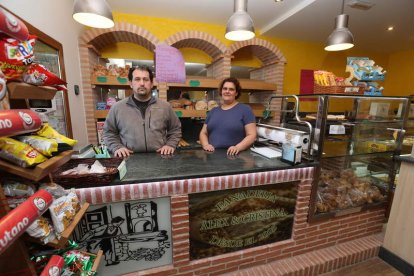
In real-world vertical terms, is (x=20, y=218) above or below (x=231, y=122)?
below

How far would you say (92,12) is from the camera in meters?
1.62

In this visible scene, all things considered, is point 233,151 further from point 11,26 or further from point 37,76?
point 11,26

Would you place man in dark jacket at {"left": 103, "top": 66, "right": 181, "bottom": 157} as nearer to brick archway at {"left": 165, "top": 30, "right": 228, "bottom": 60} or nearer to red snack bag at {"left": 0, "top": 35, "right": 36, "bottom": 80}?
red snack bag at {"left": 0, "top": 35, "right": 36, "bottom": 80}

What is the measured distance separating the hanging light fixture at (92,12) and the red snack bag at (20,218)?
5.11 feet

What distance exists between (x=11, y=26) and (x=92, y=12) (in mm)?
1198

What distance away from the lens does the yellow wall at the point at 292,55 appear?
338 centimetres

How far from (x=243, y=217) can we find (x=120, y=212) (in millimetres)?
933

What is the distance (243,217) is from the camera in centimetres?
161

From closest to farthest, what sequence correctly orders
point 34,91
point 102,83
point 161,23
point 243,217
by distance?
point 34,91, point 243,217, point 102,83, point 161,23

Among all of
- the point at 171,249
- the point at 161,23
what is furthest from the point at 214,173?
the point at 161,23

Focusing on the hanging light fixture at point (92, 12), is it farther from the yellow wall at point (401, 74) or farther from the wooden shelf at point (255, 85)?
the yellow wall at point (401, 74)

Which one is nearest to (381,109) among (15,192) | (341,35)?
(341,35)

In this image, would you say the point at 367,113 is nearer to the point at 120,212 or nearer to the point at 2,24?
the point at 120,212

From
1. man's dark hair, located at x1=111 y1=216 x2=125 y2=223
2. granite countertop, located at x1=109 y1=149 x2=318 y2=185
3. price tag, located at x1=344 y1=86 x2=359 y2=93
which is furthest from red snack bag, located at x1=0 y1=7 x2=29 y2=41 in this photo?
price tag, located at x1=344 y1=86 x2=359 y2=93
